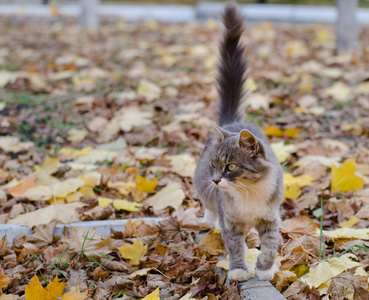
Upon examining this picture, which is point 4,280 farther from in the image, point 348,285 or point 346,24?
point 346,24

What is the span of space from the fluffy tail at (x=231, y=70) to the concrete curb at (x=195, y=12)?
684 centimetres

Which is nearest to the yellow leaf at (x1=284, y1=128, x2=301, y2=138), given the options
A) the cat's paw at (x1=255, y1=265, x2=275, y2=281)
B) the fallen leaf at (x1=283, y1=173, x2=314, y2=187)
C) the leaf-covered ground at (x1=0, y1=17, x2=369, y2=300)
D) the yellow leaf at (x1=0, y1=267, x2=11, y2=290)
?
the leaf-covered ground at (x1=0, y1=17, x2=369, y2=300)

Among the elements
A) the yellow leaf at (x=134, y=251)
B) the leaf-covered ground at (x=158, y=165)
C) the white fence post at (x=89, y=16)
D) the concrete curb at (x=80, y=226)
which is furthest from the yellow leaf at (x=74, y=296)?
the white fence post at (x=89, y=16)

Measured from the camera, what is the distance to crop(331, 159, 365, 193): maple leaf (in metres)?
2.99

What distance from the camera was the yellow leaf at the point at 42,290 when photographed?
206 centimetres

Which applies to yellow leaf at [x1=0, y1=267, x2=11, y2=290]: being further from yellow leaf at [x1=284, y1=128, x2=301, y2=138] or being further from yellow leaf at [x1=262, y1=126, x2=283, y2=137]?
yellow leaf at [x1=284, y1=128, x2=301, y2=138]

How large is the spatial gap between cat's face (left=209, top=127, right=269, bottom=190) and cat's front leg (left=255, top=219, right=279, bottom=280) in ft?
0.93

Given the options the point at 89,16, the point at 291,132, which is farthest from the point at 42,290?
the point at 89,16

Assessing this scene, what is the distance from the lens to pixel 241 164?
2.21m

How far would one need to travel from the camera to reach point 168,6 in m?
11.0

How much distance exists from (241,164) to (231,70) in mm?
898

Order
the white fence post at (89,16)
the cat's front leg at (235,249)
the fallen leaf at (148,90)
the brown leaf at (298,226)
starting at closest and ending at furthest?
the cat's front leg at (235,249) < the brown leaf at (298,226) < the fallen leaf at (148,90) < the white fence post at (89,16)

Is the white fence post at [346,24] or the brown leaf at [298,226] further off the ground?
the white fence post at [346,24]

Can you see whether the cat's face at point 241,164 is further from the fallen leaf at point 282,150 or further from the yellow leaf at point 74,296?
the fallen leaf at point 282,150
